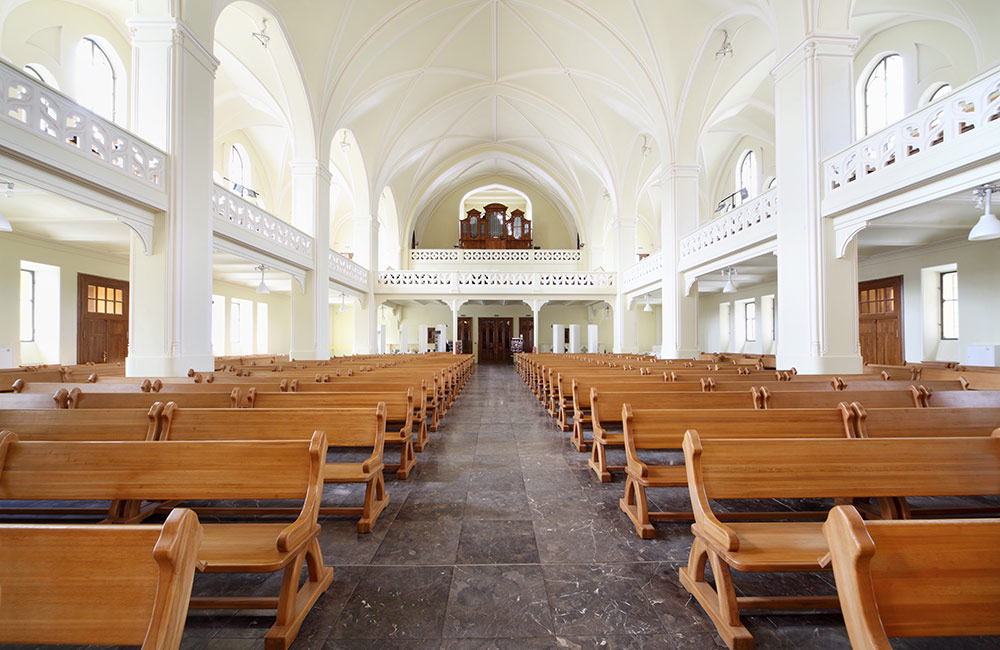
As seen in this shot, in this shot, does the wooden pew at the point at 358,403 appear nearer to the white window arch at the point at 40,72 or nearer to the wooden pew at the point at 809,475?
the wooden pew at the point at 809,475

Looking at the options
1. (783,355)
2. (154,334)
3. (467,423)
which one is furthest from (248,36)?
(783,355)

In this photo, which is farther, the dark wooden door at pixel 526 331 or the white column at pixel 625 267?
the dark wooden door at pixel 526 331

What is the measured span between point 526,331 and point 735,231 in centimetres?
1665

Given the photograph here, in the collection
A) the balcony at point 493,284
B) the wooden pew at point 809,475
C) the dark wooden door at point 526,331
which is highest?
the balcony at point 493,284

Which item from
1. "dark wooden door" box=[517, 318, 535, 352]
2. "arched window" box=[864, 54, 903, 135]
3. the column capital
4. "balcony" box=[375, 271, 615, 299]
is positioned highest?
"arched window" box=[864, 54, 903, 135]

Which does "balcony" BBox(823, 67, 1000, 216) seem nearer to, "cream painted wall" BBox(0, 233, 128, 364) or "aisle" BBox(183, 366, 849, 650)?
"aisle" BBox(183, 366, 849, 650)

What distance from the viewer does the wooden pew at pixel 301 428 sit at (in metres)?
2.92

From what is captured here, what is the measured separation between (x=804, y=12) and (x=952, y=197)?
13.2 feet

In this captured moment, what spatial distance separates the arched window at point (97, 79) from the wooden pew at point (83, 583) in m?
13.2

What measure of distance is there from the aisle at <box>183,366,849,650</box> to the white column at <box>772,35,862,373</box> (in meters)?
5.50

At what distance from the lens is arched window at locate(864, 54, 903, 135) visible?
35.1ft

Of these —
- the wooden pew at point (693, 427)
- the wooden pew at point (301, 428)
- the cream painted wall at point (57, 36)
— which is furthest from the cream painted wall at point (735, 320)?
the cream painted wall at point (57, 36)

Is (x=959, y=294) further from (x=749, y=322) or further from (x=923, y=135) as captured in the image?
(x=749, y=322)

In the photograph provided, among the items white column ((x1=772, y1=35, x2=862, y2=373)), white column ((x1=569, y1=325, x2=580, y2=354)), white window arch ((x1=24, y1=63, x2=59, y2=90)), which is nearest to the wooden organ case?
white column ((x1=569, y1=325, x2=580, y2=354))
